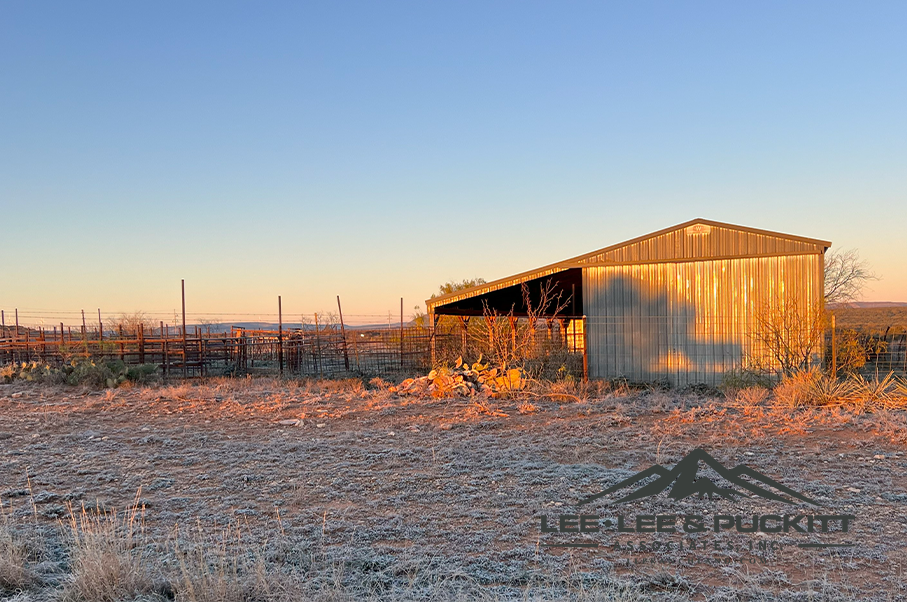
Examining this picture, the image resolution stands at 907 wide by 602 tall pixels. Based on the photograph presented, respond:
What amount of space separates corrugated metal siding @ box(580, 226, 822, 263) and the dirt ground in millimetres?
4425

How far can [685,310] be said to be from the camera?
1522cm

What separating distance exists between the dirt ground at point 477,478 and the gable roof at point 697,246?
4.43 m

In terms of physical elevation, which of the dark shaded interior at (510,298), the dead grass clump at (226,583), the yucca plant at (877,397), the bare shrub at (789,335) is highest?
the dark shaded interior at (510,298)

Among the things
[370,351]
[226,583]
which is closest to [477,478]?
[226,583]

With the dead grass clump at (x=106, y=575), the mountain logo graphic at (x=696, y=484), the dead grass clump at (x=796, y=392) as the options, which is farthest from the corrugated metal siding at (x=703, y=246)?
the dead grass clump at (x=106, y=575)

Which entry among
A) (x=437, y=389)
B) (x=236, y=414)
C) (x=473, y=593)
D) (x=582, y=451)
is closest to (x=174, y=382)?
(x=236, y=414)

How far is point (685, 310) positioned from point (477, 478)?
10252 millimetres

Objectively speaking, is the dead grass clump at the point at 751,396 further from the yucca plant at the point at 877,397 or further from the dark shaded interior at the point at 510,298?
the dark shaded interior at the point at 510,298

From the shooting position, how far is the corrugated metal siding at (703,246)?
14.4 metres

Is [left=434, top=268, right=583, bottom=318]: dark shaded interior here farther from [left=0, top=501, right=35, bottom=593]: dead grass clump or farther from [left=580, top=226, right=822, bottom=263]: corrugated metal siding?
[left=0, top=501, right=35, bottom=593]: dead grass clump

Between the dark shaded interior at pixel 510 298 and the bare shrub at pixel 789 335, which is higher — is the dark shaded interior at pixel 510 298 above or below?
above

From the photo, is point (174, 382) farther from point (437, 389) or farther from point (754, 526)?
point (754, 526)

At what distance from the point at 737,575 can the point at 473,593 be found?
170 cm

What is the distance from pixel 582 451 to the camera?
7891 millimetres
